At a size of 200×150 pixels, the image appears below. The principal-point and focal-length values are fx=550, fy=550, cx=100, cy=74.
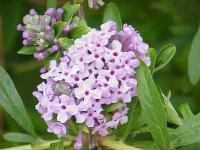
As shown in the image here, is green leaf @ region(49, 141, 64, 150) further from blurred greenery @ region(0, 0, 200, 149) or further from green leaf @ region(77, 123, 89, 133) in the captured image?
blurred greenery @ region(0, 0, 200, 149)

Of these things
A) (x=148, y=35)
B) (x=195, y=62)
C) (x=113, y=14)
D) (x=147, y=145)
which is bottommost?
(x=147, y=145)

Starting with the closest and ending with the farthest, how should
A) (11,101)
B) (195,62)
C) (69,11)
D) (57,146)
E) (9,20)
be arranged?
(57,146) → (69,11) → (11,101) → (195,62) → (9,20)

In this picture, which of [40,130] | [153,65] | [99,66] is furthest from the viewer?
[40,130]

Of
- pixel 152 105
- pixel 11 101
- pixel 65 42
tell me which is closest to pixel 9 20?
pixel 11 101

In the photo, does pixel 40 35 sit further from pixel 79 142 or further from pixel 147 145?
pixel 147 145

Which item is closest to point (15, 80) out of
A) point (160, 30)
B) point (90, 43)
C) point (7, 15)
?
point (7, 15)

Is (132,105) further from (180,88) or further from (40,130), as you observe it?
(180,88)
